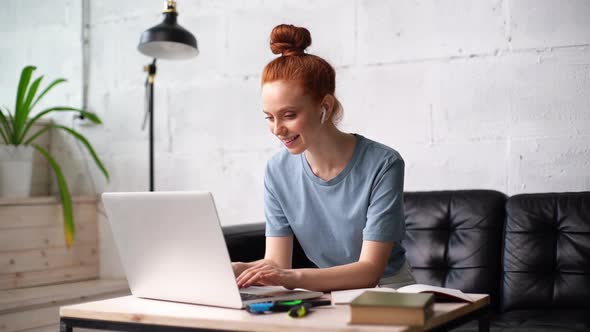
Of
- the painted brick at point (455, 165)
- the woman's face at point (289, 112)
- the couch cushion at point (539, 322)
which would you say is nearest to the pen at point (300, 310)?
the woman's face at point (289, 112)

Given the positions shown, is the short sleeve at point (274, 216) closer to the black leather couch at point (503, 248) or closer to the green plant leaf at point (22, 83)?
the black leather couch at point (503, 248)

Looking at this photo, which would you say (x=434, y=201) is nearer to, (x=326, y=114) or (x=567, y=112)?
(x=567, y=112)

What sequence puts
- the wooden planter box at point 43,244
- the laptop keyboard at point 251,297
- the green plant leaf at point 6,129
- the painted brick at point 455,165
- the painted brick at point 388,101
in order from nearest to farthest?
1. the laptop keyboard at point 251,297
2. the painted brick at point 455,165
3. the painted brick at point 388,101
4. the wooden planter box at point 43,244
5. the green plant leaf at point 6,129

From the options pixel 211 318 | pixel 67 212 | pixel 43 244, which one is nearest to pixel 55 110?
pixel 67 212

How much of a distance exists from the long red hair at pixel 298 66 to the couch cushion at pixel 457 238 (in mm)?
877

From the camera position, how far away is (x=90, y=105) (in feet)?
12.1

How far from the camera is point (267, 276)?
1.35 m

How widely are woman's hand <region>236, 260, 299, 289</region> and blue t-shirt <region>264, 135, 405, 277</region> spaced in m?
0.28

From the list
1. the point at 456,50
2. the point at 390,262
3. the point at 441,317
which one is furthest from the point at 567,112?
the point at 441,317

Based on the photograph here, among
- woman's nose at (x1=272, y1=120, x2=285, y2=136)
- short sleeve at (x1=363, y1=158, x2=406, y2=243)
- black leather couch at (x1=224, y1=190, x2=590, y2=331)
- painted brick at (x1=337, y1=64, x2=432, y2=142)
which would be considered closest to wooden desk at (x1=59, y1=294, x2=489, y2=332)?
short sleeve at (x1=363, y1=158, x2=406, y2=243)

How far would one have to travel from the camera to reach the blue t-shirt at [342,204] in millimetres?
1649

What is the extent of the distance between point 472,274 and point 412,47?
101 centimetres

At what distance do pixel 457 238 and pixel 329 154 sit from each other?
89cm

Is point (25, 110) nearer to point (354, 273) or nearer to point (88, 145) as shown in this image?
point (88, 145)
